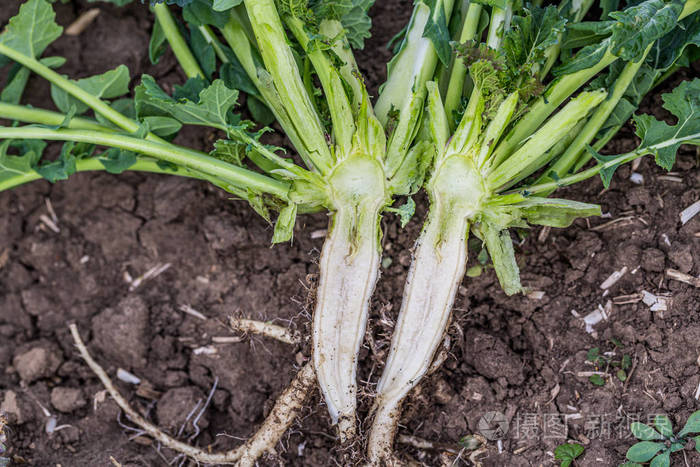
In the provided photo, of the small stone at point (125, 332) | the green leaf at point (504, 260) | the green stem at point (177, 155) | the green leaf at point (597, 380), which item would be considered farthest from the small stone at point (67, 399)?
the green leaf at point (597, 380)

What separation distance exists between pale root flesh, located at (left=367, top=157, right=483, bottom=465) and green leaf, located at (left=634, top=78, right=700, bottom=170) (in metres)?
0.53

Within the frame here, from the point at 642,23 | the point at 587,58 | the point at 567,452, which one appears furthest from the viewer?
the point at 567,452

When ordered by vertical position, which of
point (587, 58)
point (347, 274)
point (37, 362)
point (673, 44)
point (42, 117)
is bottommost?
point (37, 362)

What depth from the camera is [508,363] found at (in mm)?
2018

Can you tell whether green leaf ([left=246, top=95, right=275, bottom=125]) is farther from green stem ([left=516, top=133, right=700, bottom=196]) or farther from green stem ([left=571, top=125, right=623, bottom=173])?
green stem ([left=571, top=125, right=623, bottom=173])

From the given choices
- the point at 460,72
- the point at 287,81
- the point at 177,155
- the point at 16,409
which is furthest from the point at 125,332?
the point at 460,72

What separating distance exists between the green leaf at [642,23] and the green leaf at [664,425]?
110 centimetres

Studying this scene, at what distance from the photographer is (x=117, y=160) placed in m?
2.02

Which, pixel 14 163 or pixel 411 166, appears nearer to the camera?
pixel 411 166

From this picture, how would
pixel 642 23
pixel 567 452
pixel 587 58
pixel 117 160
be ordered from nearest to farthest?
pixel 642 23 → pixel 587 58 → pixel 567 452 → pixel 117 160

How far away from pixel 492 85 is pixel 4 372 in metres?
2.03

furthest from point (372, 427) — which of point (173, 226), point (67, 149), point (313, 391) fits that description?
point (67, 149)

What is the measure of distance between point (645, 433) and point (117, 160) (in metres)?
1.89

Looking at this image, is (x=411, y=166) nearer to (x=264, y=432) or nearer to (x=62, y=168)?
(x=264, y=432)
